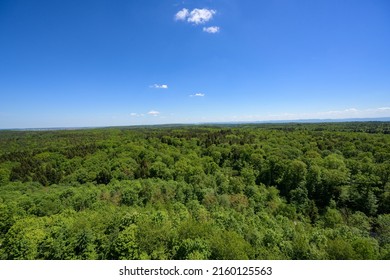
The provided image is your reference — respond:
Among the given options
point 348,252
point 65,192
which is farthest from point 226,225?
point 65,192

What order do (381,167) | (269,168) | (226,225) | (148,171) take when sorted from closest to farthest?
(226,225) < (381,167) < (269,168) < (148,171)

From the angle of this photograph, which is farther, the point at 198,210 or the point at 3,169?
the point at 3,169

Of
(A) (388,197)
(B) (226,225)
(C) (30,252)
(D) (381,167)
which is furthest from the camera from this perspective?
(D) (381,167)
